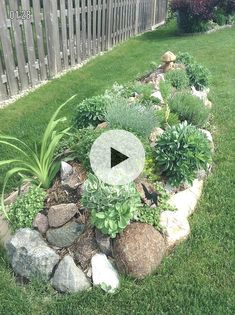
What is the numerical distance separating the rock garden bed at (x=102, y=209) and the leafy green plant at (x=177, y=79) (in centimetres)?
153

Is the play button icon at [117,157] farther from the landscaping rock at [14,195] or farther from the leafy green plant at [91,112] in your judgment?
the leafy green plant at [91,112]

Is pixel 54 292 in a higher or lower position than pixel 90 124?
lower

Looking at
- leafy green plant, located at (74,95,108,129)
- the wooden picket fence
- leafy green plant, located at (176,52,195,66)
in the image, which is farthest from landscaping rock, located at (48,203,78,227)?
leafy green plant, located at (176,52,195,66)

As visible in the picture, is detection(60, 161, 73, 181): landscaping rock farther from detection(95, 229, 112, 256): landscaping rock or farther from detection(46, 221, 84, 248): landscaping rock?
detection(95, 229, 112, 256): landscaping rock

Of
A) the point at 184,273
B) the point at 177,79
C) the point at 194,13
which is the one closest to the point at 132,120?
the point at 184,273

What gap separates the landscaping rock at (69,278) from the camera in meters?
2.79

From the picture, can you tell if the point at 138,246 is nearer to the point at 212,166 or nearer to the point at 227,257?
the point at 227,257

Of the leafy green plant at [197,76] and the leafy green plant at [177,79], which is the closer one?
the leafy green plant at [177,79]

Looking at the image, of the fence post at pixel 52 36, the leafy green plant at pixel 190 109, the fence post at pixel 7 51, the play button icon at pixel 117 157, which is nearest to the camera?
the play button icon at pixel 117 157

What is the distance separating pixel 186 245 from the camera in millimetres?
3180

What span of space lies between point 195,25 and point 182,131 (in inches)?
394

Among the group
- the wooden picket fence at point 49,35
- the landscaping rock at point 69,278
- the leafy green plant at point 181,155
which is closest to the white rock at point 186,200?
the leafy green plant at point 181,155

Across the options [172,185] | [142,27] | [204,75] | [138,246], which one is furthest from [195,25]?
[138,246]

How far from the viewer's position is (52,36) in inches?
278
